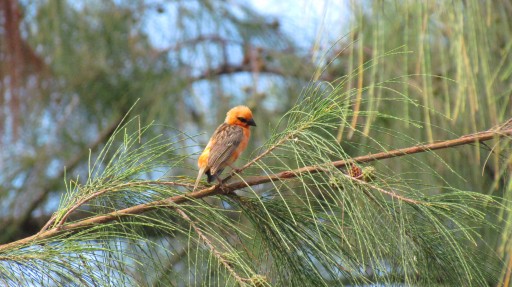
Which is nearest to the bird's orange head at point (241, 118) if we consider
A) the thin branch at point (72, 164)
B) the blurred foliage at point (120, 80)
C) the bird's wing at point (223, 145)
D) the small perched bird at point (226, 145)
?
the small perched bird at point (226, 145)

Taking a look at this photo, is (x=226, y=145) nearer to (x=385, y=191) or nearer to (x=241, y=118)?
(x=241, y=118)

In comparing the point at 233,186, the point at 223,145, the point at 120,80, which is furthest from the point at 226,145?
the point at 120,80

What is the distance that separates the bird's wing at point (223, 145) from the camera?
6.94 ft

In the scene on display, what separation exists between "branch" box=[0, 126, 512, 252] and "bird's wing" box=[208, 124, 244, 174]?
35 cm

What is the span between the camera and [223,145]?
225cm

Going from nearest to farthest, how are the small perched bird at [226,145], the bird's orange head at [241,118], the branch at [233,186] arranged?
the branch at [233,186], the small perched bird at [226,145], the bird's orange head at [241,118]

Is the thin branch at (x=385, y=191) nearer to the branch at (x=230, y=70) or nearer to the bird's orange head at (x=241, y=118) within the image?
the bird's orange head at (x=241, y=118)

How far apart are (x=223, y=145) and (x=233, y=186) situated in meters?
0.59

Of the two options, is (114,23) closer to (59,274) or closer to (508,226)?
(59,274)

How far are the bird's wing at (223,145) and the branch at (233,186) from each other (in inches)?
13.6

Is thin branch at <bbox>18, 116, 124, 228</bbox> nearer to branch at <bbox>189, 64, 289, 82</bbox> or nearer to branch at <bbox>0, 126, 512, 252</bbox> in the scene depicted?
branch at <bbox>189, 64, 289, 82</bbox>

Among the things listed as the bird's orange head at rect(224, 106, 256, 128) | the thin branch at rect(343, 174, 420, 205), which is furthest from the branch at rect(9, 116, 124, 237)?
the thin branch at rect(343, 174, 420, 205)

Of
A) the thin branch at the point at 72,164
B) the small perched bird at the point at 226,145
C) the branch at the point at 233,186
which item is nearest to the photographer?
the branch at the point at 233,186

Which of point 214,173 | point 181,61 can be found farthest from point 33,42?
point 214,173
